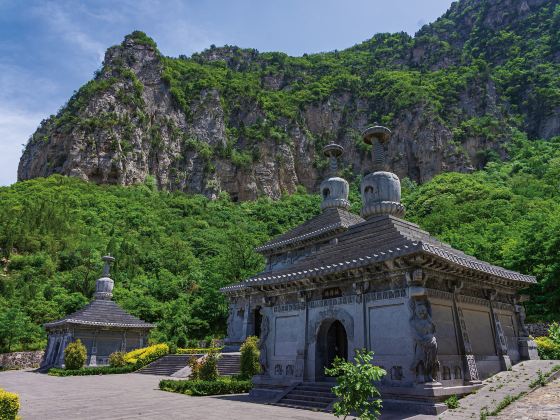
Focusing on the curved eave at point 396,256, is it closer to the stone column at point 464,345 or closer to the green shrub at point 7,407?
the stone column at point 464,345

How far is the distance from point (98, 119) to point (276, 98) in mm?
44805

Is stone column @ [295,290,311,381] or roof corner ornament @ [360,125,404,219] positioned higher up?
roof corner ornament @ [360,125,404,219]

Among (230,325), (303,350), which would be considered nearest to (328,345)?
(303,350)

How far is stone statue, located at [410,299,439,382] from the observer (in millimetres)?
11414

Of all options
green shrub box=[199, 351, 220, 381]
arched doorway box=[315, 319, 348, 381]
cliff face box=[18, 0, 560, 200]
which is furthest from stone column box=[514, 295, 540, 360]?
cliff face box=[18, 0, 560, 200]

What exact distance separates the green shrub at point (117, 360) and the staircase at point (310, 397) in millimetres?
19426

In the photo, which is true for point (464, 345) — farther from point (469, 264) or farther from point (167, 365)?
point (167, 365)

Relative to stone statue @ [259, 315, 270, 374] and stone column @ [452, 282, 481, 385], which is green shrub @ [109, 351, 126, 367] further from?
stone column @ [452, 282, 481, 385]

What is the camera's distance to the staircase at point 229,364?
2323 centimetres

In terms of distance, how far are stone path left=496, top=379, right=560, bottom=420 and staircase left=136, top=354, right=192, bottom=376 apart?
20118mm

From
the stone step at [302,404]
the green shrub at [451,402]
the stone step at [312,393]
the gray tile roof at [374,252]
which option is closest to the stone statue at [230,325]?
the gray tile roof at [374,252]

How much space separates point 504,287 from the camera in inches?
627

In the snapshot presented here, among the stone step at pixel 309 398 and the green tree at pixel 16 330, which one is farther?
the green tree at pixel 16 330

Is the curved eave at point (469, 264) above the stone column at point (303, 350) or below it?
above
